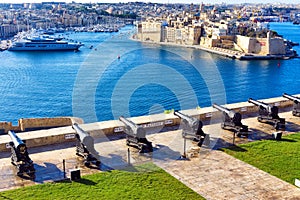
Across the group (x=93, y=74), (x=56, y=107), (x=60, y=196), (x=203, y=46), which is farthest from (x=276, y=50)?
(x=60, y=196)

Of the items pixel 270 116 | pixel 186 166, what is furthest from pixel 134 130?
pixel 270 116

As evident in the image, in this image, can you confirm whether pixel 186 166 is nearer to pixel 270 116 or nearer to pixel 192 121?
pixel 192 121

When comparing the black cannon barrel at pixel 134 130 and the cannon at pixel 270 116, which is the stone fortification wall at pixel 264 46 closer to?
the cannon at pixel 270 116

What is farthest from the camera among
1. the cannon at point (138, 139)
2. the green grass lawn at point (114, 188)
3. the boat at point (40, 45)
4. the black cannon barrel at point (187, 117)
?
the boat at point (40, 45)

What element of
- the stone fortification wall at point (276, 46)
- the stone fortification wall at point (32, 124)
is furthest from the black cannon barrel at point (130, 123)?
the stone fortification wall at point (276, 46)

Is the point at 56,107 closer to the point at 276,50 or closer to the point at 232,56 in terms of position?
the point at 232,56

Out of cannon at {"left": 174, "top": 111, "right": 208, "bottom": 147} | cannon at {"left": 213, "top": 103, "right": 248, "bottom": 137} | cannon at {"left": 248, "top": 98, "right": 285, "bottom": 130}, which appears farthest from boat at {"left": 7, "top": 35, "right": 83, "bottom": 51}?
cannon at {"left": 174, "top": 111, "right": 208, "bottom": 147}

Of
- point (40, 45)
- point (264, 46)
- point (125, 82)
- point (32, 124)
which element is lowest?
point (125, 82)
